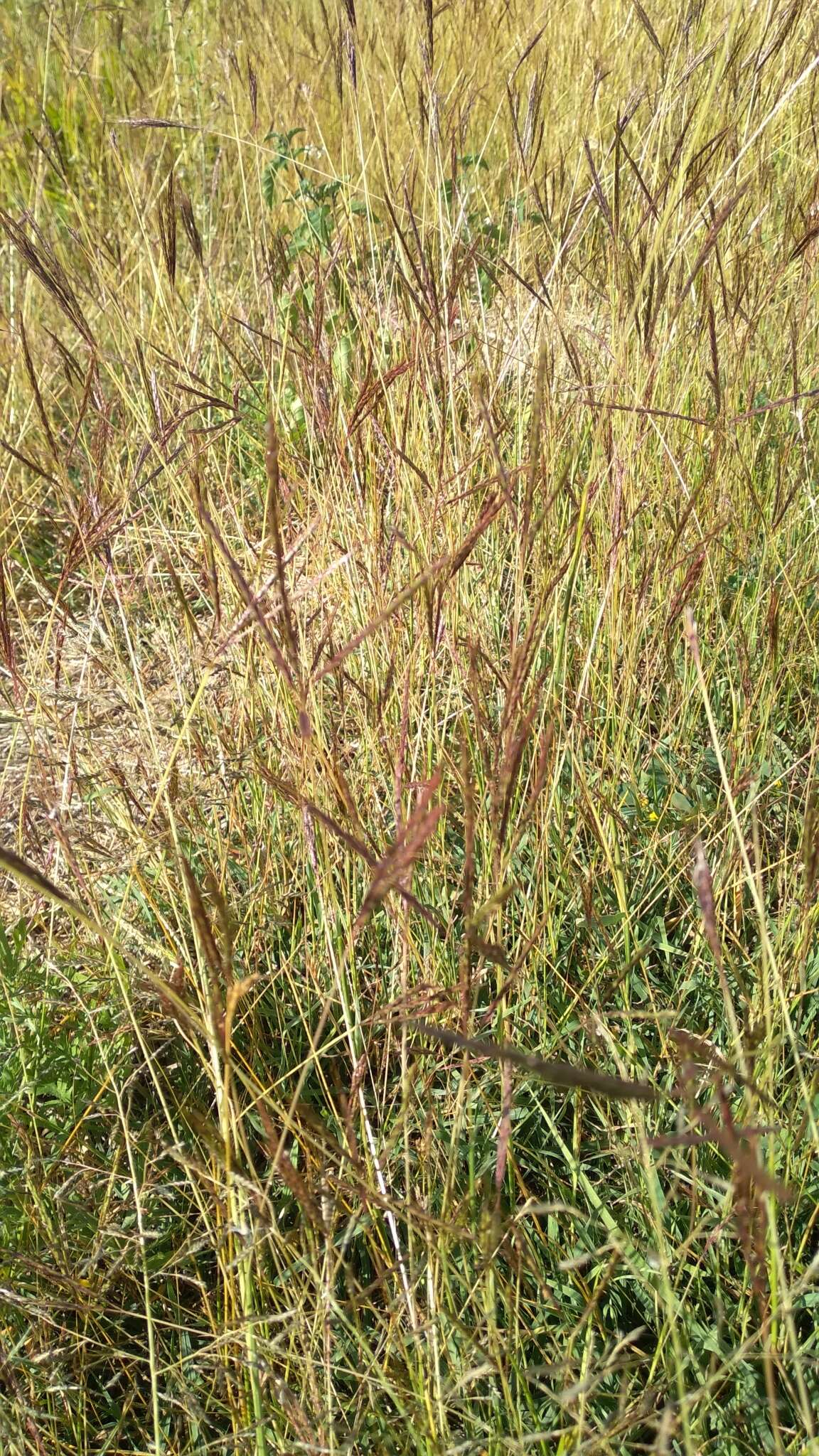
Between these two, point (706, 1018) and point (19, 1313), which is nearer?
point (19, 1313)

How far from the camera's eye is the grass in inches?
32.4

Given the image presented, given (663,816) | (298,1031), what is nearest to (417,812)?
(298,1031)

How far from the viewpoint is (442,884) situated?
4.00ft

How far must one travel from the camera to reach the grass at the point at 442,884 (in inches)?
32.4

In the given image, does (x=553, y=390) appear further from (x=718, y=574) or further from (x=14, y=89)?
(x=14, y=89)

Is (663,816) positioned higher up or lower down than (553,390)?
lower down

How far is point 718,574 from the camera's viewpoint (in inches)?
63.8

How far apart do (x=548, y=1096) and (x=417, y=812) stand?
656mm

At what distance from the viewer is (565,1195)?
1046 mm

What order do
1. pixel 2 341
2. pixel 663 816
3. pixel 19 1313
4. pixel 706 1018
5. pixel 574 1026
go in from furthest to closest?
pixel 2 341
pixel 663 816
pixel 706 1018
pixel 574 1026
pixel 19 1313

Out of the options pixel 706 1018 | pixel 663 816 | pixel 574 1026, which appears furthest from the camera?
pixel 663 816

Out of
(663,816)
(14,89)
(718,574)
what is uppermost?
(14,89)

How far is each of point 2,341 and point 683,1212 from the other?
7.82 feet

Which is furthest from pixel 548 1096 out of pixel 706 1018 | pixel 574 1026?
pixel 706 1018
